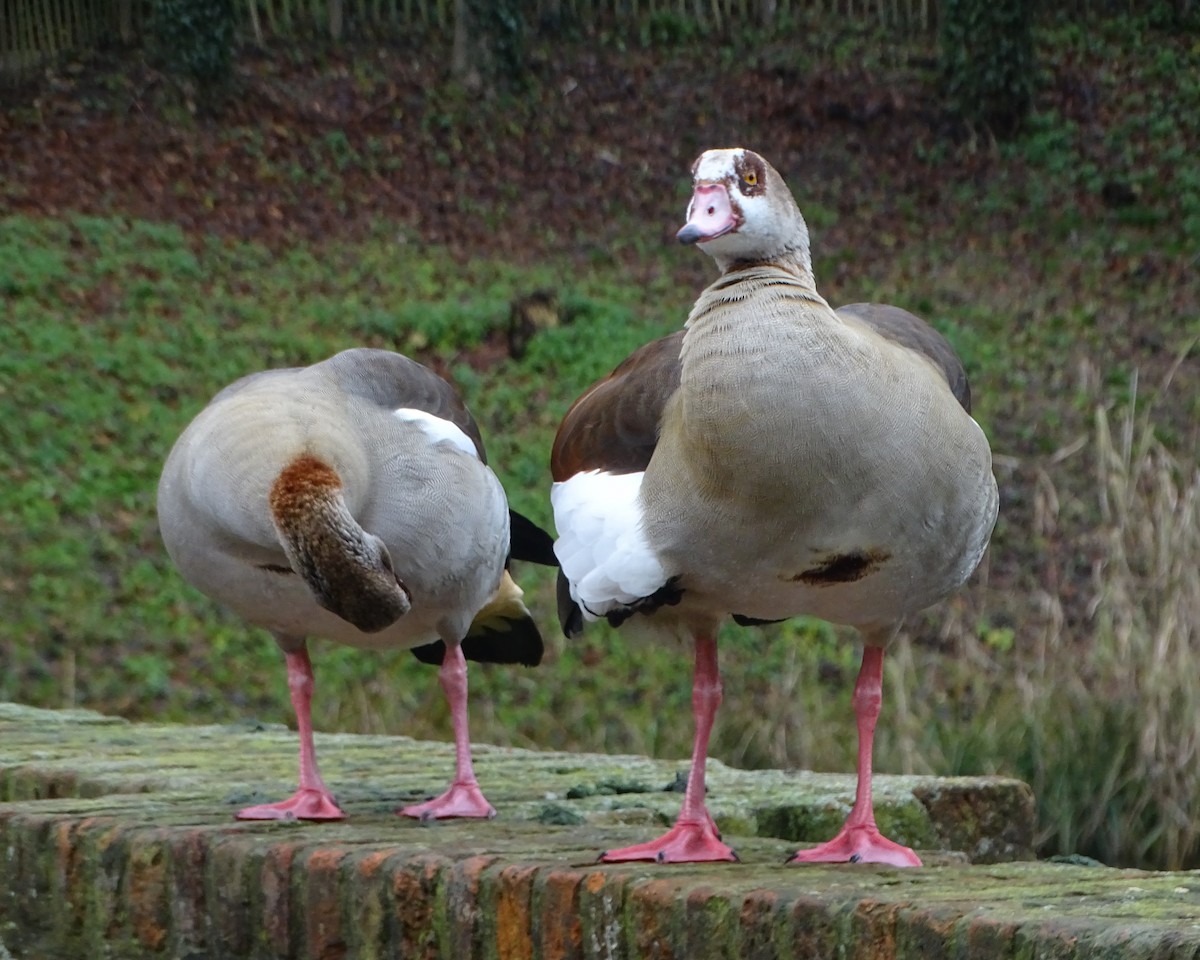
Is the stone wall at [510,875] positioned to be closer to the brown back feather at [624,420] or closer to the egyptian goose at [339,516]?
the egyptian goose at [339,516]

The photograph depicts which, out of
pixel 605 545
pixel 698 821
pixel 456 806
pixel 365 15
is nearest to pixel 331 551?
pixel 605 545

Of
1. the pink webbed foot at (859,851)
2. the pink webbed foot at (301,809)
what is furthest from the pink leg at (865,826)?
the pink webbed foot at (301,809)

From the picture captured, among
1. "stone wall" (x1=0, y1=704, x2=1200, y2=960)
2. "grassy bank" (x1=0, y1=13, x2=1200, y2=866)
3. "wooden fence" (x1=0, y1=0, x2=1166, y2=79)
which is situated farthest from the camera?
"wooden fence" (x1=0, y1=0, x2=1166, y2=79)

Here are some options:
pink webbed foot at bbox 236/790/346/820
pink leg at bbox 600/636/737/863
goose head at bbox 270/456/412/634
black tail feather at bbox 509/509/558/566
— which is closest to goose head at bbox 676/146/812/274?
pink leg at bbox 600/636/737/863

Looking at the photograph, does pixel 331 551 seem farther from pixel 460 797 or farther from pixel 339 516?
pixel 460 797

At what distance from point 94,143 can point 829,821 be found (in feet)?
47.4

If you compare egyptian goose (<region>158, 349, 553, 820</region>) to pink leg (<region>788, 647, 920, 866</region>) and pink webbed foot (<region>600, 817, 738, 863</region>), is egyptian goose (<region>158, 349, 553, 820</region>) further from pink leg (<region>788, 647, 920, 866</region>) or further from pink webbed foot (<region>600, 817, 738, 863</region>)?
pink leg (<region>788, 647, 920, 866</region>)

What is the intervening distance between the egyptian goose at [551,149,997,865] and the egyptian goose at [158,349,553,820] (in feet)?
1.81

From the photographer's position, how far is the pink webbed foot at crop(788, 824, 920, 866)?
3307 millimetres

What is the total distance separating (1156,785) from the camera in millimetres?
5305

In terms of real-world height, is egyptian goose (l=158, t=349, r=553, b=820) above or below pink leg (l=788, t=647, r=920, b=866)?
above

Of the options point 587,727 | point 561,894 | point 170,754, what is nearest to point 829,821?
point 561,894

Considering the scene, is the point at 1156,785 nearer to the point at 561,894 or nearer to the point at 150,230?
the point at 561,894

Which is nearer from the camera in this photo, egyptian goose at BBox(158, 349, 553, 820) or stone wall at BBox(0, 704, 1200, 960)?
stone wall at BBox(0, 704, 1200, 960)
